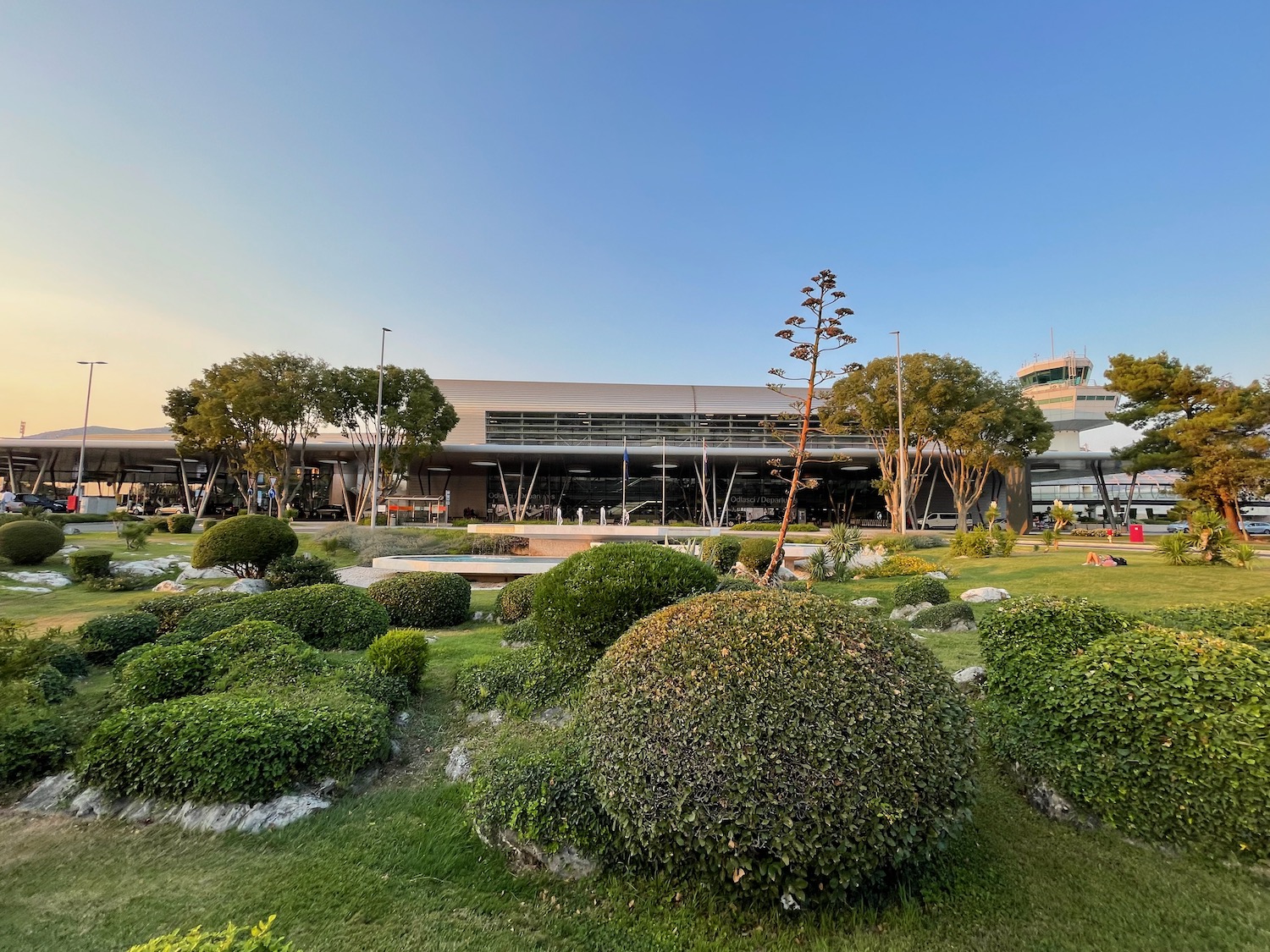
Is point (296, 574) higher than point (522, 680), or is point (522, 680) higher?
point (296, 574)

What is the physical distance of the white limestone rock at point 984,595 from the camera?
1078 centimetres

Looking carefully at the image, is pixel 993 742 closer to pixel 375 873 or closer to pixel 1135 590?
pixel 375 873

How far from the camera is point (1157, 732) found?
3.04 m

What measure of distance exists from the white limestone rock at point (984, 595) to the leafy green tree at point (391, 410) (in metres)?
29.0

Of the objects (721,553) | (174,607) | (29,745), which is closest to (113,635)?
(174,607)

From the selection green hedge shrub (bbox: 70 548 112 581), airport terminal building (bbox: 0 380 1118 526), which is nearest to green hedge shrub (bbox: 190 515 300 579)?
green hedge shrub (bbox: 70 548 112 581)

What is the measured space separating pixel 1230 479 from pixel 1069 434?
2972 cm

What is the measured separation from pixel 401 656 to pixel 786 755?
4.60 meters

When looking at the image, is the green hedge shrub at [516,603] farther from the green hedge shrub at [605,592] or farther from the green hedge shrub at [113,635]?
the green hedge shrub at [113,635]

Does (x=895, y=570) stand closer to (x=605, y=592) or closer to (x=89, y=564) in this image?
(x=605, y=592)

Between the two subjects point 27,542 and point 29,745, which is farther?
point 27,542

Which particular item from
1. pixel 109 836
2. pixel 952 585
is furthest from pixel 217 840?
pixel 952 585

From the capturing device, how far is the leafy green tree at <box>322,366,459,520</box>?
106 ft

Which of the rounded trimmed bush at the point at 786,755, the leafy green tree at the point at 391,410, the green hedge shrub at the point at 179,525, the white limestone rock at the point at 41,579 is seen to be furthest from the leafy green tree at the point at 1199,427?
the green hedge shrub at the point at 179,525
